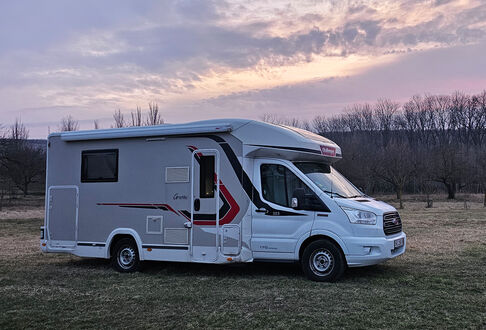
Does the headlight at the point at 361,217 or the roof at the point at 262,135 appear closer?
the headlight at the point at 361,217

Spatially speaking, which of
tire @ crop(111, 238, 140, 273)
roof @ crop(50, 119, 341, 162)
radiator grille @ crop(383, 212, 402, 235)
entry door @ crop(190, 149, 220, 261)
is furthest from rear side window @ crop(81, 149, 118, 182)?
radiator grille @ crop(383, 212, 402, 235)

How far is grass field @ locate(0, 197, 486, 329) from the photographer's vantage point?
624 cm

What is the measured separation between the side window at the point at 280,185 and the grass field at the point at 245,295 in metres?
1.44

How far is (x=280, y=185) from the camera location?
905cm

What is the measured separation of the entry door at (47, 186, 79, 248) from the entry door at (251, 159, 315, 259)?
13.5ft

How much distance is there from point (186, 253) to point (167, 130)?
2.47 meters

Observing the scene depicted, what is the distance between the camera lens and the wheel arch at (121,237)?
986cm

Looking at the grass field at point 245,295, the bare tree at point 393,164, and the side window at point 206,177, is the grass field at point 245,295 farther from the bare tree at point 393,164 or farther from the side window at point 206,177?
the bare tree at point 393,164

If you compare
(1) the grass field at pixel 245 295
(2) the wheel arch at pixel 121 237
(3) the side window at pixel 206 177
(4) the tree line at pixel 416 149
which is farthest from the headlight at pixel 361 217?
(4) the tree line at pixel 416 149

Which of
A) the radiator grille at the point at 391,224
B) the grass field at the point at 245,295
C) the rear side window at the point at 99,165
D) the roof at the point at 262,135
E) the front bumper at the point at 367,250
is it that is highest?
the roof at the point at 262,135

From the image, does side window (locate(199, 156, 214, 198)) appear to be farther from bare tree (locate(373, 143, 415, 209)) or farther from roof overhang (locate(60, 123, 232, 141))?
bare tree (locate(373, 143, 415, 209))

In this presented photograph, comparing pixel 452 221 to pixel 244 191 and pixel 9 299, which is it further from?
pixel 9 299

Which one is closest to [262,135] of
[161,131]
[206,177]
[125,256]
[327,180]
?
[206,177]

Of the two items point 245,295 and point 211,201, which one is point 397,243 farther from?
point 211,201
